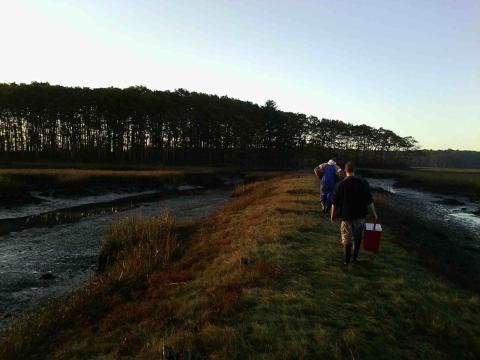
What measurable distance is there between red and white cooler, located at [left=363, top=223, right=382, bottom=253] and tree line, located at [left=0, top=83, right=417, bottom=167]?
77.3 metres

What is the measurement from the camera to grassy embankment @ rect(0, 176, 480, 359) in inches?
249

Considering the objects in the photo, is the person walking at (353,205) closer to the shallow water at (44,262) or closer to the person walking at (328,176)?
the person walking at (328,176)

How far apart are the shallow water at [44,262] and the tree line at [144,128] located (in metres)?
63.4

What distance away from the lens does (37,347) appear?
7.35 metres

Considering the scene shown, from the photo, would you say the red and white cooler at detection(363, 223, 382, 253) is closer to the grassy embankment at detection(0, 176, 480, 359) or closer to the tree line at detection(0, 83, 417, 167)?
the grassy embankment at detection(0, 176, 480, 359)

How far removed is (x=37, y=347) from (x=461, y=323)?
8573mm

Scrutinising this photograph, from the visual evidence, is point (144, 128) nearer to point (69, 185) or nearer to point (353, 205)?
point (69, 185)

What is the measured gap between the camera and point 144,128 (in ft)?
285

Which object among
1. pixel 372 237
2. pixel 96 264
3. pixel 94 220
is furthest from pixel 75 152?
pixel 372 237

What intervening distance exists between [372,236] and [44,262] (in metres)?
12.2

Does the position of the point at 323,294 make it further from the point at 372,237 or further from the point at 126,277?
the point at 126,277

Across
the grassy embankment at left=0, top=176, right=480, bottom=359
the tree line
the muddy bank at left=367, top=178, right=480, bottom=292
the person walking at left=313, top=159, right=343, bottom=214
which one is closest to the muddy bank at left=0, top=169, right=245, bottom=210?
the grassy embankment at left=0, top=176, right=480, bottom=359

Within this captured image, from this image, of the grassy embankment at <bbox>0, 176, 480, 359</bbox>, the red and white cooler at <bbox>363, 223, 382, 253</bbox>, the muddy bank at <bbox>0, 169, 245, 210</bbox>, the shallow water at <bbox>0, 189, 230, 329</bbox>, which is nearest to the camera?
the grassy embankment at <bbox>0, 176, 480, 359</bbox>

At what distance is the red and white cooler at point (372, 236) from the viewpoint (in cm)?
1173
